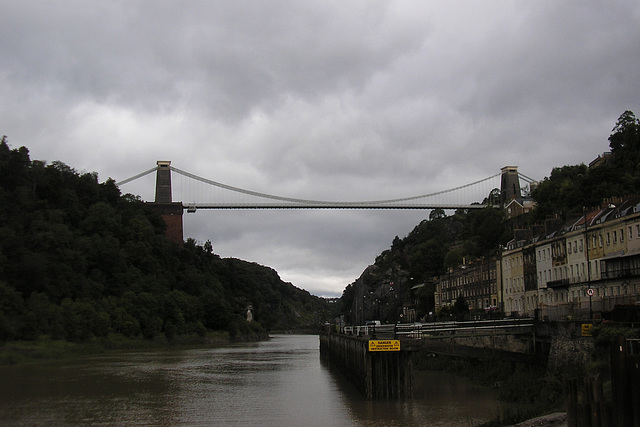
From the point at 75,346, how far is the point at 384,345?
41.6 metres

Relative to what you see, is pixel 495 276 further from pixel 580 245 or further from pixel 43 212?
pixel 43 212

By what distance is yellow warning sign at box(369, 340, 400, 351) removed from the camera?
2348 cm

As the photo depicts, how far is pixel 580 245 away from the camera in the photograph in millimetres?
39219

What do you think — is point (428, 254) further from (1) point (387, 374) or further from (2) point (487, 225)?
(1) point (387, 374)

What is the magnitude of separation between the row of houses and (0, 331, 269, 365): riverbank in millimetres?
34018

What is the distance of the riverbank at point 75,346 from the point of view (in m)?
48.1

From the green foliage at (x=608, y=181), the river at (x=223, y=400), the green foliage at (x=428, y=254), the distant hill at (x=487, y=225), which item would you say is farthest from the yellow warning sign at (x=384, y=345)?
the green foliage at (x=428, y=254)

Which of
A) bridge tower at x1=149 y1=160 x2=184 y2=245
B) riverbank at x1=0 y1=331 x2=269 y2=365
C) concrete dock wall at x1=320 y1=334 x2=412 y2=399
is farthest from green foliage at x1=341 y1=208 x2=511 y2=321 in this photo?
concrete dock wall at x1=320 y1=334 x2=412 y2=399

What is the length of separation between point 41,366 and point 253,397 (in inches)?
917

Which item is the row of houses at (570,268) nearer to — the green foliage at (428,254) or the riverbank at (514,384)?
the riverbank at (514,384)

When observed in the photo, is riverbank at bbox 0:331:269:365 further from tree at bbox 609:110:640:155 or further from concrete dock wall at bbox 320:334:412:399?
tree at bbox 609:110:640:155

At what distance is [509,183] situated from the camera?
366ft

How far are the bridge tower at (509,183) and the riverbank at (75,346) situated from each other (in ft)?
174

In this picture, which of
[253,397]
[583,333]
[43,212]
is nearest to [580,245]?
[583,333]
